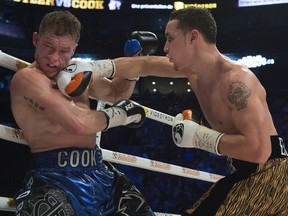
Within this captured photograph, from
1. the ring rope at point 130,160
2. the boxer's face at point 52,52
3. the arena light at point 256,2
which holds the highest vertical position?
the arena light at point 256,2

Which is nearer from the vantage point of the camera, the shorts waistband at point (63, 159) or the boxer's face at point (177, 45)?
the shorts waistband at point (63, 159)

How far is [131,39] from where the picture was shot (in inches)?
88.7

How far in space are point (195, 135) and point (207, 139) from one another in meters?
0.07

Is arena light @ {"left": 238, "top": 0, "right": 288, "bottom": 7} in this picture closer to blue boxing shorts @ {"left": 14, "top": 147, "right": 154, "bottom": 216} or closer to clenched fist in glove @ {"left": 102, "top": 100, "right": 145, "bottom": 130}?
clenched fist in glove @ {"left": 102, "top": 100, "right": 145, "bottom": 130}

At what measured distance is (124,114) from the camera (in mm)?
1814

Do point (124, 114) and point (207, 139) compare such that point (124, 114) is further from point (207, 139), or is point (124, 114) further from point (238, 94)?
point (238, 94)

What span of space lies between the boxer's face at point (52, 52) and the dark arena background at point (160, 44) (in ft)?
24.1

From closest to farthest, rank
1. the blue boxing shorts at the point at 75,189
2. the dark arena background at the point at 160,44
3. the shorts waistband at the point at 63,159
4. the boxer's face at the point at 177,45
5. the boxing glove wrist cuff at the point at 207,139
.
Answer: the blue boxing shorts at the point at 75,189
the shorts waistband at the point at 63,159
the boxing glove wrist cuff at the point at 207,139
the boxer's face at the point at 177,45
the dark arena background at the point at 160,44

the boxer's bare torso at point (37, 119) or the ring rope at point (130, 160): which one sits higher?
the boxer's bare torso at point (37, 119)

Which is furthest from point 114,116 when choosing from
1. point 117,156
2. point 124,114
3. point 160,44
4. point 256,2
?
point 256,2

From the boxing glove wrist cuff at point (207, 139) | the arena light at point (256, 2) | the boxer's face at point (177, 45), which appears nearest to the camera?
the boxing glove wrist cuff at point (207, 139)

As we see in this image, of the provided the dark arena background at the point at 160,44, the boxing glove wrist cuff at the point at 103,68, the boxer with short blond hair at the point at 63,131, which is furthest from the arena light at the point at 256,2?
the boxer with short blond hair at the point at 63,131

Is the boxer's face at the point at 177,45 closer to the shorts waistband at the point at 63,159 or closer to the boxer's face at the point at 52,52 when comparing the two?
Answer: the boxer's face at the point at 52,52

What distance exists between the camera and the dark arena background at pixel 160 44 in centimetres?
958
